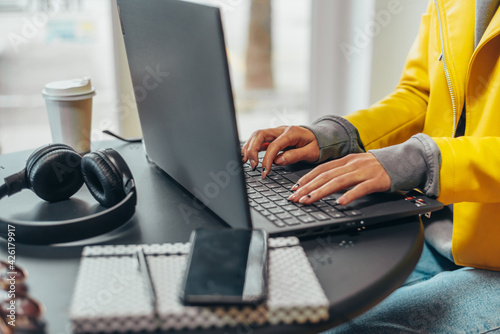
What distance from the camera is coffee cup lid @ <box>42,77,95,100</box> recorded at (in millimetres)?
1055

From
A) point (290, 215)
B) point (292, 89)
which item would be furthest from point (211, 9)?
point (292, 89)

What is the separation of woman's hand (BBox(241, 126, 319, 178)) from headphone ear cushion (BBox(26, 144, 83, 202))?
30 centimetres

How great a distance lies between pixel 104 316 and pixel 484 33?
0.84m

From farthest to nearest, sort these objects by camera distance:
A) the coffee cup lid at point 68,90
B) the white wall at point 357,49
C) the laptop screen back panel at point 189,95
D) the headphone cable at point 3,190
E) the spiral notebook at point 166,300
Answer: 1. the white wall at point 357,49
2. the coffee cup lid at point 68,90
3. the headphone cable at point 3,190
4. the laptop screen back panel at point 189,95
5. the spiral notebook at point 166,300

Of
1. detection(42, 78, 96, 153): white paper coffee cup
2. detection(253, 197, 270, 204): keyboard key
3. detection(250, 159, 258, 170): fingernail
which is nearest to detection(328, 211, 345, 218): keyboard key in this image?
detection(253, 197, 270, 204): keyboard key

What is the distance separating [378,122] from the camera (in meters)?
1.11

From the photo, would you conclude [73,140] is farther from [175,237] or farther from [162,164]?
[175,237]

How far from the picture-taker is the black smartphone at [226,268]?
513 millimetres

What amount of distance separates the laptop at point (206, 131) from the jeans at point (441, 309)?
0.53 ft

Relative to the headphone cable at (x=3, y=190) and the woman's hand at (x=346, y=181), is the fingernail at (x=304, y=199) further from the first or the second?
the headphone cable at (x=3, y=190)

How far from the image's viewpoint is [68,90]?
1.06 metres

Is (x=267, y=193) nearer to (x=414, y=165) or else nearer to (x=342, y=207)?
(x=342, y=207)

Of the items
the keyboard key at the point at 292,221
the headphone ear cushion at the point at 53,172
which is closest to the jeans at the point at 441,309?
the keyboard key at the point at 292,221

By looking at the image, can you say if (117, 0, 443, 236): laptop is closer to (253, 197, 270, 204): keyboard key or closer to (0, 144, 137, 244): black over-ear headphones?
(253, 197, 270, 204): keyboard key
